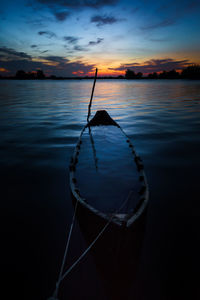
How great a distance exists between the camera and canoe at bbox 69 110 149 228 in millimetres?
4262

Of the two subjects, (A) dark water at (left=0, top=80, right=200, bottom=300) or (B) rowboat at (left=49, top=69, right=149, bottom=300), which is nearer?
(B) rowboat at (left=49, top=69, right=149, bottom=300)

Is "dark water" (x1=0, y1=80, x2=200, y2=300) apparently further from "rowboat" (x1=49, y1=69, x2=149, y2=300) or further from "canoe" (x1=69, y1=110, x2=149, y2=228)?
"canoe" (x1=69, y1=110, x2=149, y2=228)

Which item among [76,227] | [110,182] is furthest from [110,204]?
[76,227]

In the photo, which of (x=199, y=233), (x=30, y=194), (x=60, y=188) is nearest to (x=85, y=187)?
(x=60, y=188)

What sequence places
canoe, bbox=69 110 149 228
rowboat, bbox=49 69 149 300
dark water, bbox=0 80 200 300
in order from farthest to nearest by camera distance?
canoe, bbox=69 110 149 228
dark water, bbox=0 80 200 300
rowboat, bbox=49 69 149 300

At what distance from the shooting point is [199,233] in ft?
17.3

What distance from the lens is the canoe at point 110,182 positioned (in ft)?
14.0

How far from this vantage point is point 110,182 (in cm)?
838

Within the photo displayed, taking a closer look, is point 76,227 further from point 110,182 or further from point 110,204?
point 110,182

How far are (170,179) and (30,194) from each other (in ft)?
23.2

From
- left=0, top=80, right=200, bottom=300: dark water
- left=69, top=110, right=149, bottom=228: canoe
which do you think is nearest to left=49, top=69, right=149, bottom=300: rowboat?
left=69, top=110, right=149, bottom=228: canoe

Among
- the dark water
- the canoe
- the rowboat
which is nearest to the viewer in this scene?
the rowboat

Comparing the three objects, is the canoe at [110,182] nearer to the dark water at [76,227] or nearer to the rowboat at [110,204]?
the rowboat at [110,204]

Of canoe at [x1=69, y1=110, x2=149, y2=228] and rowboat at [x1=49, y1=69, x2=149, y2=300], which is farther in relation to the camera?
canoe at [x1=69, y1=110, x2=149, y2=228]
